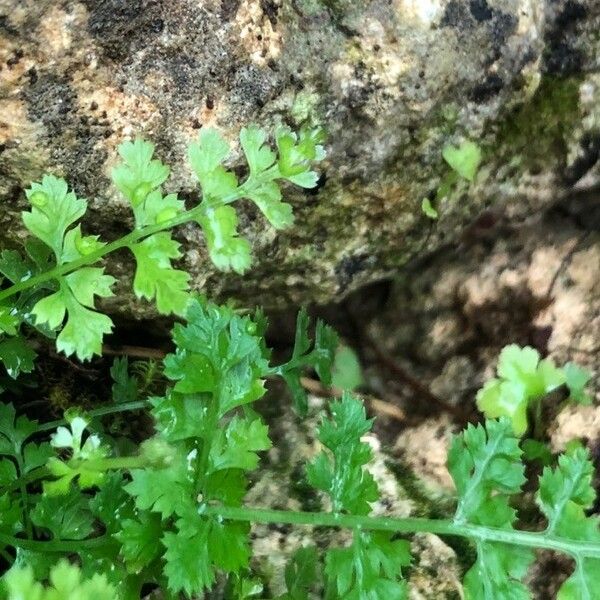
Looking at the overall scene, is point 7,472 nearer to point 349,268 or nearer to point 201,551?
point 201,551

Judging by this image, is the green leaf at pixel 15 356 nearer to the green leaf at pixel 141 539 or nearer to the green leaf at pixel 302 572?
the green leaf at pixel 141 539

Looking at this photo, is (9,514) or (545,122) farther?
(545,122)

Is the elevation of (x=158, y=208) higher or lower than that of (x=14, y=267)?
higher

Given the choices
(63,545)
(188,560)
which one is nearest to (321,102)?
(188,560)

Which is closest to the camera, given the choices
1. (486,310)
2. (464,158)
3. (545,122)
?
(464,158)

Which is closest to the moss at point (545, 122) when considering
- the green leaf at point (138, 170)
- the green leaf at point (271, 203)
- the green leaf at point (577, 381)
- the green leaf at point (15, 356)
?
the green leaf at point (577, 381)

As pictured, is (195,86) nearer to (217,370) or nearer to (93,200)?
(93,200)
